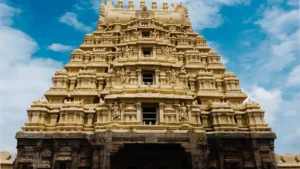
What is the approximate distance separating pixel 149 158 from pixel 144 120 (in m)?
2.90

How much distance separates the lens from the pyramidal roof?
739 inches

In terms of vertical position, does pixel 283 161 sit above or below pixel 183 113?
below

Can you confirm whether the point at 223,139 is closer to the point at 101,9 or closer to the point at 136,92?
the point at 136,92

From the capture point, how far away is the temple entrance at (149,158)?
18641mm

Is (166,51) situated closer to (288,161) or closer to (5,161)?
(288,161)

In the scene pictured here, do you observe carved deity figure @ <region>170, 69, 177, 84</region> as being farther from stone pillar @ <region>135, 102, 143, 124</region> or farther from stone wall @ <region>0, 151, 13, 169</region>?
stone wall @ <region>0, 151, 13, 169</region>

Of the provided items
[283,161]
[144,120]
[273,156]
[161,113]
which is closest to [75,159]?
[144,120]

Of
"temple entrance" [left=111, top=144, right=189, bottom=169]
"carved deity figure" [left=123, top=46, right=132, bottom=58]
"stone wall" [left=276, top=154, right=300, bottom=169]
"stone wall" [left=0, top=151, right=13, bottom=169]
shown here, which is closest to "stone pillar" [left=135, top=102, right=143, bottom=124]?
"temple entrance" [left=111, top=144, right=189, bottom=169]

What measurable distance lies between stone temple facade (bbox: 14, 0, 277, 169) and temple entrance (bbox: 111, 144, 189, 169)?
7cm

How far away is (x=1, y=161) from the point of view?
20.0 metres

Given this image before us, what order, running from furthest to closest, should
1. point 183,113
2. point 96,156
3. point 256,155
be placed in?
1. point 183,113
2. point 256,155
3. point 96,156

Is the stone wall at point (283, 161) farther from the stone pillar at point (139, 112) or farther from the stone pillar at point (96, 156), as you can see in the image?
the stone pillar at point (139, 112)

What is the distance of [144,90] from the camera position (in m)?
19.4

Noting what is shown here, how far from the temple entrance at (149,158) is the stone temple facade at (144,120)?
0.24 feet
